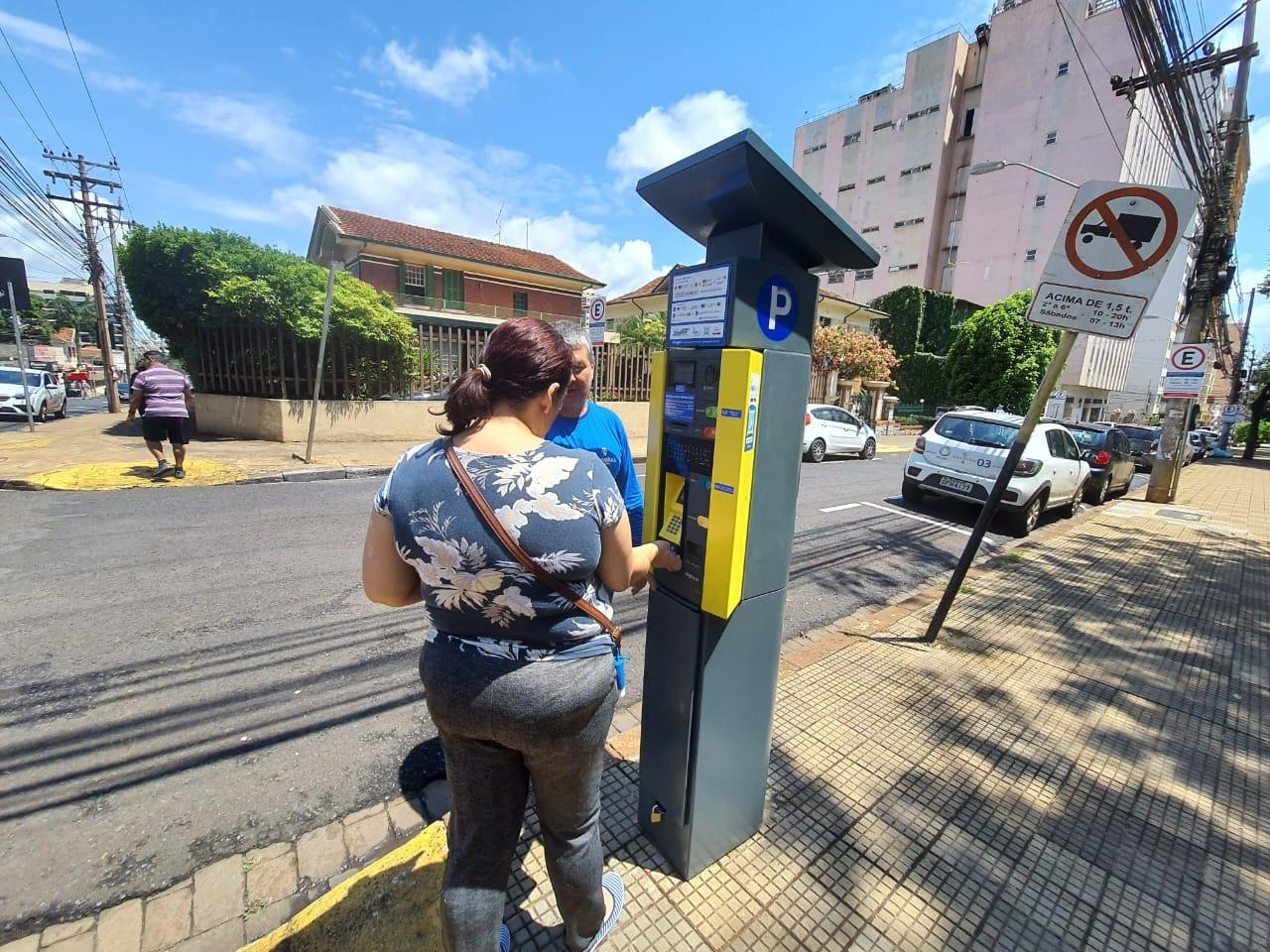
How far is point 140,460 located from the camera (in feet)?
25.9

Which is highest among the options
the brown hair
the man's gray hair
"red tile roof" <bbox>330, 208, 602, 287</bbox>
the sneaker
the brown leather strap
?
"red tile roof" <bbox>330, 208, 602, 287</bbox>

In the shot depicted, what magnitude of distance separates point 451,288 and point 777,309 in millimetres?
25660

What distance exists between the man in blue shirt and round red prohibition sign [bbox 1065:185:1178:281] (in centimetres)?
312

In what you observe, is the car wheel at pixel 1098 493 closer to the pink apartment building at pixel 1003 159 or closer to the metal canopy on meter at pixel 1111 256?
the metal canopy on meter at pixel 1111 256

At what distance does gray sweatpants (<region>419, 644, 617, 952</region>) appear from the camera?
120 centimetres

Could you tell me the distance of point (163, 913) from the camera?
170 centimetres

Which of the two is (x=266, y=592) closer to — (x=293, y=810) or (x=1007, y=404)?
(x=293, y=810)

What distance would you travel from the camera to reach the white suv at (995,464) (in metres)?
6.98

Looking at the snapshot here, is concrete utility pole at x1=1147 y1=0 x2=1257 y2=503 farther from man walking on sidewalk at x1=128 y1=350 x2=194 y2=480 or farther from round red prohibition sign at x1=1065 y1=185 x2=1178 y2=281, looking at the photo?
man walking on sidewalk at x1=128 y1=350 x2=194 y2=480

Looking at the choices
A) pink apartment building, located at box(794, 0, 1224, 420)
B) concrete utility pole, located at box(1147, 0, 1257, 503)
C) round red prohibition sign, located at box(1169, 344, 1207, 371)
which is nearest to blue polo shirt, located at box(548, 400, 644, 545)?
round red prohibition sign, located at box(1169, 344, 1207, 371)

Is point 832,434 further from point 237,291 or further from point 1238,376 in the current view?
point 1238,376

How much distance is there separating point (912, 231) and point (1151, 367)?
18.9 metres

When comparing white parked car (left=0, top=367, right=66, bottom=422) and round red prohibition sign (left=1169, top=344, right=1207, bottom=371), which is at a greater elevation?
round red prohibition sign (left=1169, top=344, right=1207, bottom=371)

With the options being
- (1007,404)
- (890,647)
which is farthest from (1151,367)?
(890,647)
